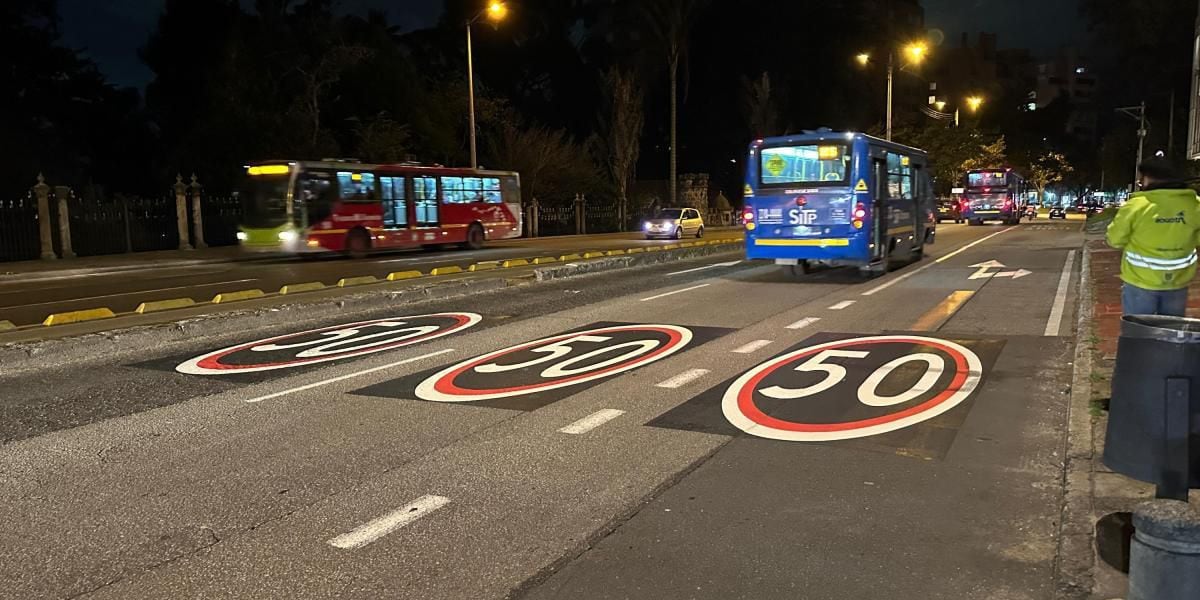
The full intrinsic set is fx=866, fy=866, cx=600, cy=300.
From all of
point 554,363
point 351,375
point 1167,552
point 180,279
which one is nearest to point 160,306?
point 351,375

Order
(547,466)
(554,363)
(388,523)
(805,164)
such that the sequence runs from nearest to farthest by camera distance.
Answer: (388,523)
(547,466)
(554,363)
(805,164)

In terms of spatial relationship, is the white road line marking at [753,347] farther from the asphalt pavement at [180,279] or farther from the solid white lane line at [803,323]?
the asphalt pavement at [180,279]

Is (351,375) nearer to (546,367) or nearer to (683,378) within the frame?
(546,367)

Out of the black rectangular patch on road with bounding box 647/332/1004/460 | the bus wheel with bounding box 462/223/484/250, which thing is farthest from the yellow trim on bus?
the bus wheel with bounding box 462/223/484/250

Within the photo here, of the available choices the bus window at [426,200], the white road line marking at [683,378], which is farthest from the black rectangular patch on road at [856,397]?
the bus window at [426,200]

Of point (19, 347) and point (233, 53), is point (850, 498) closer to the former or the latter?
point (19, 347)

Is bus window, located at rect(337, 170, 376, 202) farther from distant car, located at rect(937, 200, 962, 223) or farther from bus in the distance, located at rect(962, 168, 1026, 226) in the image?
distant car, located at rect(937, 200, 962, 223)

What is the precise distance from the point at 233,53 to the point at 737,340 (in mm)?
33266

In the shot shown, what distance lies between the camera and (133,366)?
356 inches

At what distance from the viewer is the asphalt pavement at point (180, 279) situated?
50.1 ft

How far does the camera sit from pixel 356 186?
25891 millimetres

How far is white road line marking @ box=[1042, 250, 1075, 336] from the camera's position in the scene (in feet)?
35.5

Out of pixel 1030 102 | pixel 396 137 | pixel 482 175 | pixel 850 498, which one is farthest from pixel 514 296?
pixel 1030 102

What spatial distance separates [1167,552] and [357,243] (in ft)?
82.9
